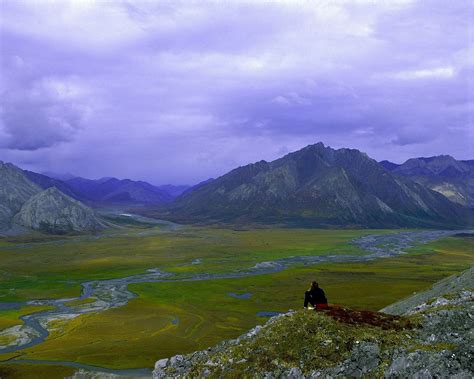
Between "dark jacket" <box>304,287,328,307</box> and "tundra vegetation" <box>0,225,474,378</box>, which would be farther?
"tundra vegetation" <box>0,225,474,378</box>

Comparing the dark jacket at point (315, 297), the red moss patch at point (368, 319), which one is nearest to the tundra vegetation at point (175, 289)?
the dark jacket at point (315, 297)

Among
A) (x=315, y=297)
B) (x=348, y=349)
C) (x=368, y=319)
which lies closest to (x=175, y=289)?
(x=315, y=297)

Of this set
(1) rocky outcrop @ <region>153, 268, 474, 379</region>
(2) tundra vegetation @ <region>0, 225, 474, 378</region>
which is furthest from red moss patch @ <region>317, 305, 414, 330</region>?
(2) tundra vegetation @ <region>0, 225, 474, 378</region>

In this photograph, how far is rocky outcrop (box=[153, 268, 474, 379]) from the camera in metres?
23.8

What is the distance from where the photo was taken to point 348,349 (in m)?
26.7

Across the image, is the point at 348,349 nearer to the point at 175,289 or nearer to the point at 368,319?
the point at 368,319

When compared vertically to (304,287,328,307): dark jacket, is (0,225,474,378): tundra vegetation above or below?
below

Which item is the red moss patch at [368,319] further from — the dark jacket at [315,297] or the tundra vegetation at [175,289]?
the tundra vegetation at [175,289]

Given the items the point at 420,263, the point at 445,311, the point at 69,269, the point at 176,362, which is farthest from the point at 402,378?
the point at 420,263

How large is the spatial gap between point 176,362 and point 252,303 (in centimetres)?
5434

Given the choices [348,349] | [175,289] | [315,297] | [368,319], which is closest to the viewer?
[348,349]

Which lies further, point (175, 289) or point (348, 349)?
point (175, 289)

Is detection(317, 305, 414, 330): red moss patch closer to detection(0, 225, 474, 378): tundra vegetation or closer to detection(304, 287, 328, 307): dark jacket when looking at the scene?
detection(304, 287, 328, 307): dark jacket

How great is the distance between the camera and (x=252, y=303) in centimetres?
8612
